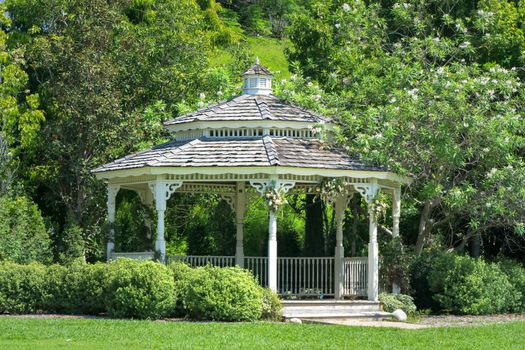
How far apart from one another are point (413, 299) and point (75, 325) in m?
9.47

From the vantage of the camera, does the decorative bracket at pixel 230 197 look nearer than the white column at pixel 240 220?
No

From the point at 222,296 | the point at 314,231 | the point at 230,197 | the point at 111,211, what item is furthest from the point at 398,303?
the point at 111,211

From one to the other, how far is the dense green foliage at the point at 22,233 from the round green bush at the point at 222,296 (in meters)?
8.36

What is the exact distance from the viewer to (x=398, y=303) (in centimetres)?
2388

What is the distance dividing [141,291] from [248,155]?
15.0 feet

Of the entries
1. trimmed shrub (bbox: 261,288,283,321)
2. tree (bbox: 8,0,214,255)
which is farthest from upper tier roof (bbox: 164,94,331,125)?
trimmed shrub (bbox: 261,288,283,321)

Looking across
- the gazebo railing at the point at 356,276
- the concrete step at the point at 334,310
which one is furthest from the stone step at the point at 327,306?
the gazebo railing at the point at 356,276

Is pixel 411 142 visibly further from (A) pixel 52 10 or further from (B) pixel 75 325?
(A) pixel 52 10

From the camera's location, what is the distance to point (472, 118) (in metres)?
24.3

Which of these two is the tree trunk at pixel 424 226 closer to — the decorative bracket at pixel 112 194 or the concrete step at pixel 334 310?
the concrete step at pixel 334 310

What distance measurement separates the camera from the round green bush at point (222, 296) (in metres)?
20.6

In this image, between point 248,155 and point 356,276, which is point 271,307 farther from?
point 356,276

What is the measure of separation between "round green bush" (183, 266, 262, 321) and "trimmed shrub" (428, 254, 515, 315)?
5.50m

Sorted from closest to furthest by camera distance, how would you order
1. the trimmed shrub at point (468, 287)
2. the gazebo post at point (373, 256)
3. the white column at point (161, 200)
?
the white column at point (161, 200) < the trimmed shrub at point (468, 287) < the gazebo post at point (373, 256)
